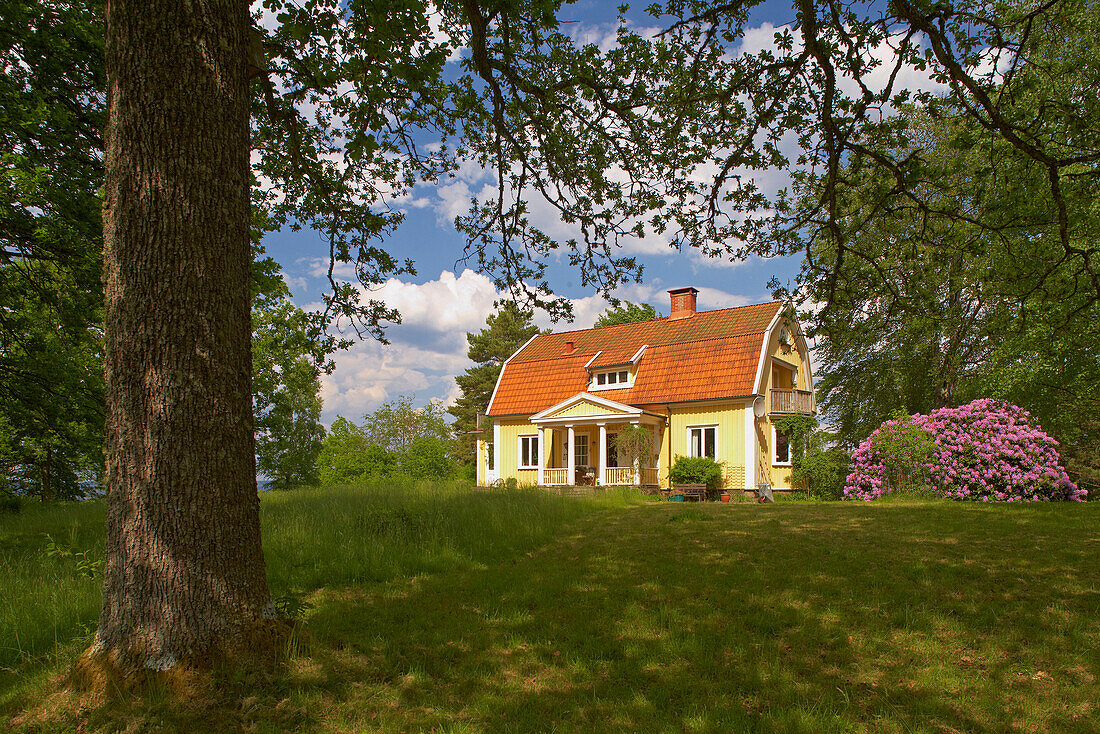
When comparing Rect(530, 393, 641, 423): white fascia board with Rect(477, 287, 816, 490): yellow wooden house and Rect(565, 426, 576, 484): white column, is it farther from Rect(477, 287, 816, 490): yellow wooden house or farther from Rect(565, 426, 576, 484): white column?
Rect(565, 426, 576, 484): white column

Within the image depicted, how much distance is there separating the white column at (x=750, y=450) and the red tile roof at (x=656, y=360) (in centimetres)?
92

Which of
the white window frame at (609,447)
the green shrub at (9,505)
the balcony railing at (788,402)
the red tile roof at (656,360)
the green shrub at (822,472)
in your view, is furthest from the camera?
the white window frame at (609,447)

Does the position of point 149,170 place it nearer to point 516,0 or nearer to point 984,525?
point 516,0

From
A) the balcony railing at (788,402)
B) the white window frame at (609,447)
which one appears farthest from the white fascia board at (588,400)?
Result: the balcony railing at (788,402)

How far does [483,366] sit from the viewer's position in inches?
1849

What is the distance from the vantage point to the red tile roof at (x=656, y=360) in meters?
21.1

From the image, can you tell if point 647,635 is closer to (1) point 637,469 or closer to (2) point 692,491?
(2) point 692,491

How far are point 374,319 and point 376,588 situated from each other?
340 centimetres

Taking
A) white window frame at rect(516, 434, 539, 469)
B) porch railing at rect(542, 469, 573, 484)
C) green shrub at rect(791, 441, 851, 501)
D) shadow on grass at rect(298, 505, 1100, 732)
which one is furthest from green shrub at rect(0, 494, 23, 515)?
green shrub at rect(791, 441, 851, 501)

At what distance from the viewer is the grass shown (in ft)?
10.6

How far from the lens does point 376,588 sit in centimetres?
552

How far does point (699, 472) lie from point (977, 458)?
8.01 metres

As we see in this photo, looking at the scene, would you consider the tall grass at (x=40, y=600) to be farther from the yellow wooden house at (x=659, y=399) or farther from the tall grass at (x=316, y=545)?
the yellow wooden house at (x=659, y=399)

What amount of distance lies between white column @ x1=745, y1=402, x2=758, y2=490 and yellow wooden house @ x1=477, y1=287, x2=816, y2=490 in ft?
0.11
